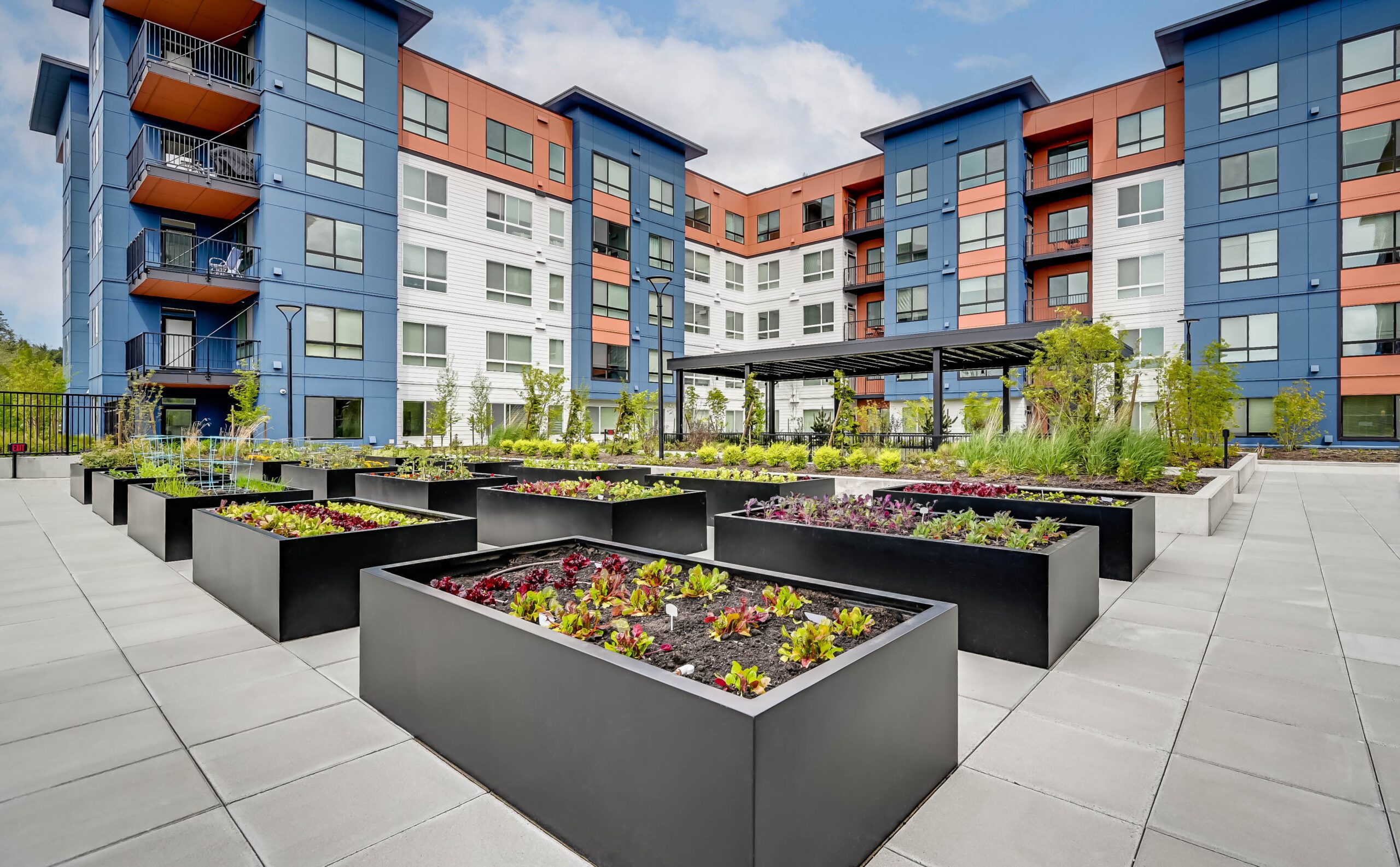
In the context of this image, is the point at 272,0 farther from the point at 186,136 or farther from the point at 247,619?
the point at 247,619

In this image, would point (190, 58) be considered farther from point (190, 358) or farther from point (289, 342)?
point (289, 342)

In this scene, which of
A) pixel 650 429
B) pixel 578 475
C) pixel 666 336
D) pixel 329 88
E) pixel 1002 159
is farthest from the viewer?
pixel 666 336

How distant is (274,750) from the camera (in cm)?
285

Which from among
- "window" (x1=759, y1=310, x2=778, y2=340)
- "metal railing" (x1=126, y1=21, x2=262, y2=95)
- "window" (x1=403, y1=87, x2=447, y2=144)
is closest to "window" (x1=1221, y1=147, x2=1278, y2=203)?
"window" (x1=759, y1=310, x2=778, y2=340)

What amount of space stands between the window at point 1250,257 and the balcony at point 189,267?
107 ft

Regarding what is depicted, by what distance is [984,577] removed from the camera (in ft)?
13.5

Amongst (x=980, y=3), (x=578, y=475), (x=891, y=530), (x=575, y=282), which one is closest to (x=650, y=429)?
(x=575, y=282)

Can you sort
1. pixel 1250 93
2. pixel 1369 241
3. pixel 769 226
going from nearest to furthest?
pixel 1369 241 → pixel 1250 93 → pixel 769 226

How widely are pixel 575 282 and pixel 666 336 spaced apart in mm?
5657

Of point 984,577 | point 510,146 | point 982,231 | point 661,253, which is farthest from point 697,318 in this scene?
point 984,577

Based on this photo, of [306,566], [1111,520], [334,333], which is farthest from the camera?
[334,333]

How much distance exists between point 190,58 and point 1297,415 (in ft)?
120

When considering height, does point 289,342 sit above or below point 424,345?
below

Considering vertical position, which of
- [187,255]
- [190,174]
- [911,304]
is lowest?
[187,255]
